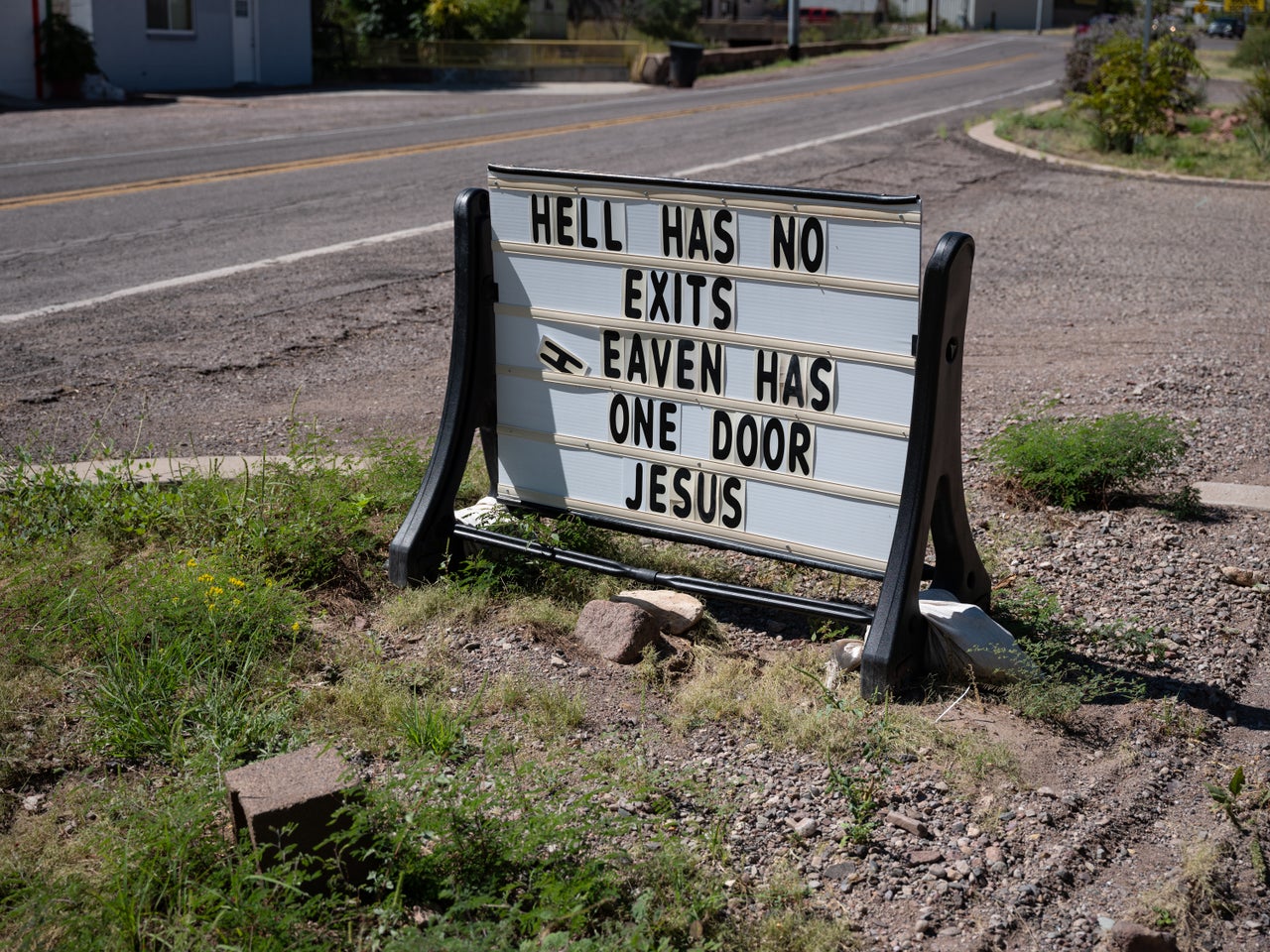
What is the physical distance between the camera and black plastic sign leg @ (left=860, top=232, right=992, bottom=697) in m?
→ 3.49

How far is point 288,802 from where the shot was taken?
2.68 metres

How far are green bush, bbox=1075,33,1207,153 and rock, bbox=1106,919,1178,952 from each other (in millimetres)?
16544

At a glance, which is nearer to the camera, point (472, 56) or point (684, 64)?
point (684, 64)

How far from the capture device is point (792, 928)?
8.85 feet

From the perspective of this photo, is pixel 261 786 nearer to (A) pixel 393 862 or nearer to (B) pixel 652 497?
(A) pixel 393 862

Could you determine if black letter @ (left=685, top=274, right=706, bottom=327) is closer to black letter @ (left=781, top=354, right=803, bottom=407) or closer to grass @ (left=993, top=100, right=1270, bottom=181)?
black letter @ (left=781, top=354, right=803, bottom=407)

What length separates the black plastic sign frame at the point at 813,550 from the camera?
3559 mm

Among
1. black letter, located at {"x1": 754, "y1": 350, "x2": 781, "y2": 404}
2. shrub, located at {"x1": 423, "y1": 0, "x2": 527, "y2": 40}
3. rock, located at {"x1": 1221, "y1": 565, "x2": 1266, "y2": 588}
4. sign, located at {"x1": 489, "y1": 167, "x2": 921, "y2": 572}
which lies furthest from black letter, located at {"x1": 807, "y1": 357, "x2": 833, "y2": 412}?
shrub, located at {"x1": 423, "y1": 0, "x2": 527, "y2": 40}

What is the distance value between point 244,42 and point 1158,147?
2109cm

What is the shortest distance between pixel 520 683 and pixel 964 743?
1258mm

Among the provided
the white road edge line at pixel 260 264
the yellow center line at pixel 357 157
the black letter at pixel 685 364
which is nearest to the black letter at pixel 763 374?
the black letter at pixel 685 364

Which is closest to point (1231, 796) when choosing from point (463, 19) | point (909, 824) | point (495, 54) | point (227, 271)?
point (909, 824)

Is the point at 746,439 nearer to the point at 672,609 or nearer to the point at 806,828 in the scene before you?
the point at 672,609

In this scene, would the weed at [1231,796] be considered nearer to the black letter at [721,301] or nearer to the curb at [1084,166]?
the black letter at [721,301]
